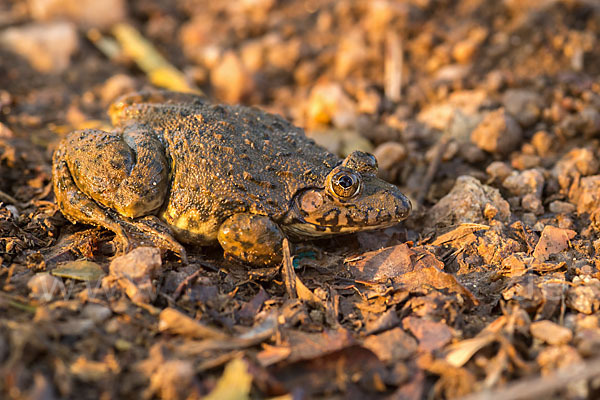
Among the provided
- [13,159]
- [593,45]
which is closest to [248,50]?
[13,159]

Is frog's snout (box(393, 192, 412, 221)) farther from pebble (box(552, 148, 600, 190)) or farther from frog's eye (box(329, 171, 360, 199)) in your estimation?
pebble (box(552, 148, 600, 190))

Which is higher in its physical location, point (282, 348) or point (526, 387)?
point (282, 348)

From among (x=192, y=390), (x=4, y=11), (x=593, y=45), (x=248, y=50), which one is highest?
(x=4, y=11)

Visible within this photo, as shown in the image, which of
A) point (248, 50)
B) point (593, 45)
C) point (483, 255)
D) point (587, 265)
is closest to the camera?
point (587, 265)

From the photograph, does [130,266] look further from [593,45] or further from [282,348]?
[593,45]

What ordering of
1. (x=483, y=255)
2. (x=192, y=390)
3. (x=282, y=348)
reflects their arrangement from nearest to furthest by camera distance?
(x=192, y=390)
(x=282, y=348)
(x=483, y=255)

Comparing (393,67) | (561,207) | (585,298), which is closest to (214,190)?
(585,298)

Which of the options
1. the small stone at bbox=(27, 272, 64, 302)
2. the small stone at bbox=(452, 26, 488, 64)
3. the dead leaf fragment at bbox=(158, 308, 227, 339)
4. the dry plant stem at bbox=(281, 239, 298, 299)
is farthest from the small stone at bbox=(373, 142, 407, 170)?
the small stone at bbox=(27, 272, 64, 302)
